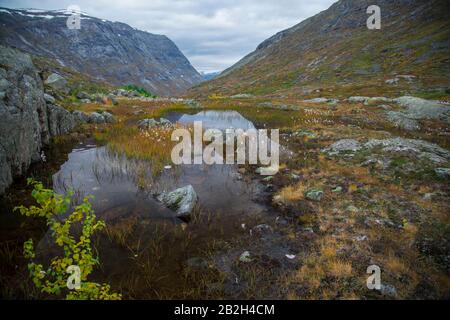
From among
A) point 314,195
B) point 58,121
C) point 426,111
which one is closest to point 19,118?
point 58,121

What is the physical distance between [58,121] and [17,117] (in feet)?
28.8

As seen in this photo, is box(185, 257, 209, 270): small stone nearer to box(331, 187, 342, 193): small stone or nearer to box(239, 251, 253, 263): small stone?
box(239, 251, 253, 263): small stone

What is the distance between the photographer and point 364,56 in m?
92.9

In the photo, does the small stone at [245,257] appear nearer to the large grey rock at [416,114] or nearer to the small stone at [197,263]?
the small stone at [197,263]

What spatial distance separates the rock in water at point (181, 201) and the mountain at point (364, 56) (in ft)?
171

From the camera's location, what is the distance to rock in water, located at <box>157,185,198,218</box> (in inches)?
376

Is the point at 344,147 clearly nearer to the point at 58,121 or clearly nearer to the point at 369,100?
the point at 58,121

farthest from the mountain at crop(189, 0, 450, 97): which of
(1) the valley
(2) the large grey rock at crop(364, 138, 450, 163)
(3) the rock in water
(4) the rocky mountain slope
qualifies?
(4) the rocky mountain slope

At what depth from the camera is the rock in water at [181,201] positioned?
9555 millimetres

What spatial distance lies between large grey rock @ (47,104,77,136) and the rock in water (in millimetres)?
12424

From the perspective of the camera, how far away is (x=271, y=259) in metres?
7.34

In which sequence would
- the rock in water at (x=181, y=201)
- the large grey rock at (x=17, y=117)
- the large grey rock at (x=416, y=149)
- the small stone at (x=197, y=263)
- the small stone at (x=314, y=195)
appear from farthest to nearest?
the large grey rock at (x=416, y=149) → the small stone at (x=314, y=195) → the large grey rock at (x=17, y=117) → the rock in water at (x=181, y=201) → the small stone at (x=197, y=263)

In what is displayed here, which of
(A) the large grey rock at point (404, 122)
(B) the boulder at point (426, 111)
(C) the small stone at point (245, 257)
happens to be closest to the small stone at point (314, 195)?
(C) the small stone at point (245, 257)
